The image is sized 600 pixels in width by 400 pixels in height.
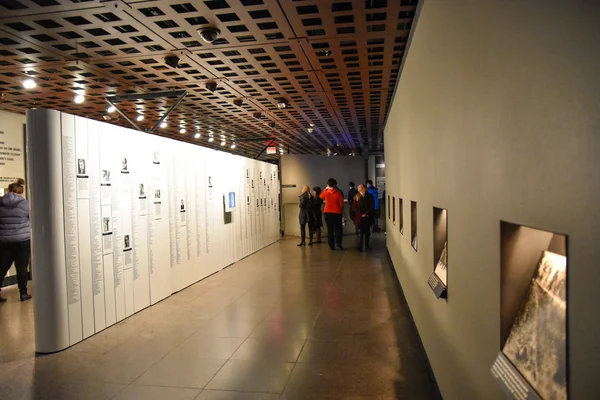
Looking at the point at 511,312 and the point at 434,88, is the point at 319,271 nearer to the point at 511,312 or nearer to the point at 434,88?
the point at 434,88

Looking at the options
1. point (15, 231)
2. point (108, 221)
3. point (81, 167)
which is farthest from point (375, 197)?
point (81, 167)

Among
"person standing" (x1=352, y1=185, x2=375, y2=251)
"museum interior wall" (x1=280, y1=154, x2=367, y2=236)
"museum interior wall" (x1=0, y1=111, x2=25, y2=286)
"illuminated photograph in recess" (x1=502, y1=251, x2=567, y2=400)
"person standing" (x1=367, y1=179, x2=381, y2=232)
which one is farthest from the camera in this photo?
"museum interior wall" (x1=280, y1=154, x2=367, y2=236)

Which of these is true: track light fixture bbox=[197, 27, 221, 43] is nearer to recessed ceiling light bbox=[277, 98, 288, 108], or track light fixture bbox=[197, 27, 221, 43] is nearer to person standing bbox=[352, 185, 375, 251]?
recessed ceiling light bbox=[277, 98, 288, 108]

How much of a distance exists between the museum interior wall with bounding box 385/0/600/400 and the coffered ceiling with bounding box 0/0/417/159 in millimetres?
1458

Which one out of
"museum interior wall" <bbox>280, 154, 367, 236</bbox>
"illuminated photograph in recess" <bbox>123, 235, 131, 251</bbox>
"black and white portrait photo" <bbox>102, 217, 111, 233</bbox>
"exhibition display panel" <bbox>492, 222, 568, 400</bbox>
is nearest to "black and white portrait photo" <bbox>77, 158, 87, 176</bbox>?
"black and white portrait photo" <bbox>102, 217, 111, 233</bbox>

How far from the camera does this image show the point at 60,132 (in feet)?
14.7

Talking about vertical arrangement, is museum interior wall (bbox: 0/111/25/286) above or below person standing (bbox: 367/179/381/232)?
above

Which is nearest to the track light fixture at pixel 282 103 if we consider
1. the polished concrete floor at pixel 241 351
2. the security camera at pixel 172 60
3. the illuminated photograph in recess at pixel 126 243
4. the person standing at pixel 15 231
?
the security camera at pixel 172 60

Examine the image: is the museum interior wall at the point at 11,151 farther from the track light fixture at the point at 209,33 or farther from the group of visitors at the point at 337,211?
the group of visitors at the point at 337,211

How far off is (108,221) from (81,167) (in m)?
0.76

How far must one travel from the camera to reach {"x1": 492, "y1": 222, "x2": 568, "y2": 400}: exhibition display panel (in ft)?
4.30

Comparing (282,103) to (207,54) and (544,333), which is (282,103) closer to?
(207,54)

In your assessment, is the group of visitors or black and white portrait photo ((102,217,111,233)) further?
the group of visitors

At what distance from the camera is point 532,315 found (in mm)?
1544
